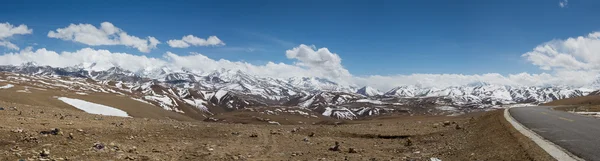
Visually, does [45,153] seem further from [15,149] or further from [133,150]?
[133,150]

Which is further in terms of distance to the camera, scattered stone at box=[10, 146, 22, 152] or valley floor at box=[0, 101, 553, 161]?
valley floor at box=[0, 101, 553, 161]

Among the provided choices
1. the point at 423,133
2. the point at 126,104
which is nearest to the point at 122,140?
the point at 423,133

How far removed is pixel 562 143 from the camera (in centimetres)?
1819

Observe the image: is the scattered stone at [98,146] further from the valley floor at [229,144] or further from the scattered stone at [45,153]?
the scattered stone at [45,153]

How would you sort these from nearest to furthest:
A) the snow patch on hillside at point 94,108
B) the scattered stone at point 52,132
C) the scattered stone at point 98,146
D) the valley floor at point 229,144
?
the valley floor at point 229,144
the scattered stone at point 98,146
the scattered stone at point 52,132
the snow patch on hillside at point 94,108

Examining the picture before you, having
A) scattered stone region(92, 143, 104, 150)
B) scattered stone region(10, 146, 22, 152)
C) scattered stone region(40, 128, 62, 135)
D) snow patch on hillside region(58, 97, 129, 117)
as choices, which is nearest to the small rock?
scattered stone region(92, 143, 104, 150)

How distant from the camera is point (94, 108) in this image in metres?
120

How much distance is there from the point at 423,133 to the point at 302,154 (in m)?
11.7

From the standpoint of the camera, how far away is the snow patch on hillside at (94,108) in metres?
115

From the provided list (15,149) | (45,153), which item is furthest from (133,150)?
(15,149)

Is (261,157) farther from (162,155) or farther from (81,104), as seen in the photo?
(81,104)

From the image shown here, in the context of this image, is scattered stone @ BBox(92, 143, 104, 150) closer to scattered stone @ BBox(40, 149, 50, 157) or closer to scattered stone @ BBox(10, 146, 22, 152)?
scattered stone @ BBox(40, 149, 50, 157)


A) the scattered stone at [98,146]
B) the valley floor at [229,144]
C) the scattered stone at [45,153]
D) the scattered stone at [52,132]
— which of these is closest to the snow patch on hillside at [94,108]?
the valley floor at [229,144]

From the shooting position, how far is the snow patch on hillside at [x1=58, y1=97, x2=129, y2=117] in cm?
11494
